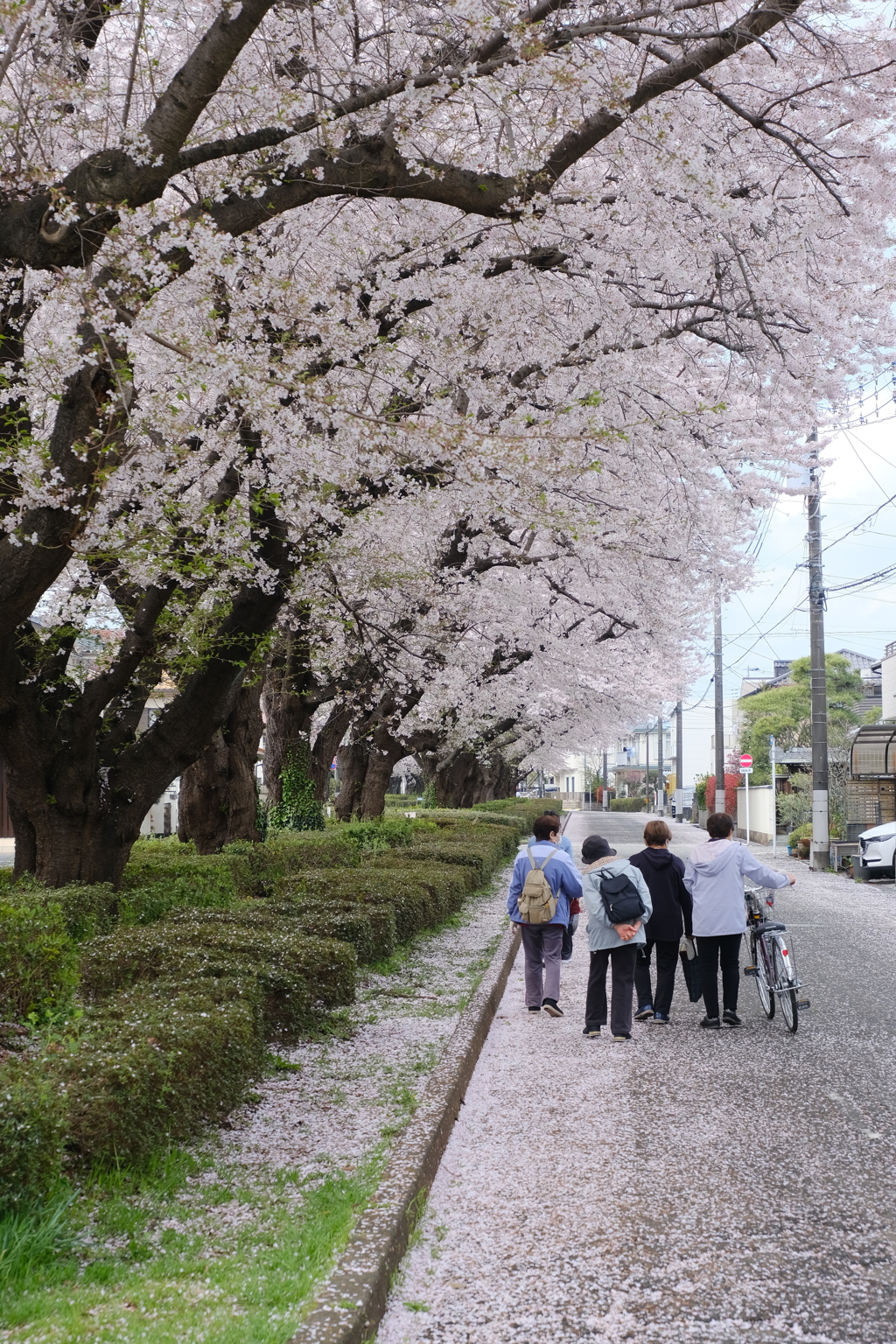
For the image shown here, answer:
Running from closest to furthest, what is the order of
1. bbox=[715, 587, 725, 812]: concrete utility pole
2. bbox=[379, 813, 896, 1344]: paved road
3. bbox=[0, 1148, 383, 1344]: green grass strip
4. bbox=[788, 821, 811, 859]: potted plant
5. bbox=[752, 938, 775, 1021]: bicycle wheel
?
bbox=[0, 1148, 383, 1344]: green grass strip → bbox=[379, 813, 896, 1344]: paved road → bbox=[752, 938, 775, 1021]: bicycle wheel → bbox=[788, 821, 811, 859]: potted plant → bbox=[715, 587, 725, 812]: concrete utility pole

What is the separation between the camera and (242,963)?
6.01m

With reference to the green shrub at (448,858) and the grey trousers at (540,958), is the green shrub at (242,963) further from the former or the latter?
the green shrub at (448,858)

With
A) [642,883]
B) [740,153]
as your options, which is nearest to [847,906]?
[642,883]

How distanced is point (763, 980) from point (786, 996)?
1.80ft

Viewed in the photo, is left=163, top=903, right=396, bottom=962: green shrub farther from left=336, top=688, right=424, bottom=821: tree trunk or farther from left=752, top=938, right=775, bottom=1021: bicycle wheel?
left=336, top=688, right=424, bottom=821: tree trunk

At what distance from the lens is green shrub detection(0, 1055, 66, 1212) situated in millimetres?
A: 3338

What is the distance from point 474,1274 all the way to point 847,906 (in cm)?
1391

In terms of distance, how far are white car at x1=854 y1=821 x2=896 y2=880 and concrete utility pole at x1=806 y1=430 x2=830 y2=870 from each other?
6.32 ft

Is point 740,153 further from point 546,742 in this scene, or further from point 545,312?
point 546,742

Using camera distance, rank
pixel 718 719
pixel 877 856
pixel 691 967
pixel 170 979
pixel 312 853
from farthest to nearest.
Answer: pixel 718 719 < pixel 877 856 < pixel 312 853 < pixel 691 967 < pixel 170 979

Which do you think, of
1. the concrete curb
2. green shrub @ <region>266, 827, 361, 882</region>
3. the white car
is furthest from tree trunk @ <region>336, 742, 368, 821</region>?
the concrete curb

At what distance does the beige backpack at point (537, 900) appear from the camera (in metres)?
7.91

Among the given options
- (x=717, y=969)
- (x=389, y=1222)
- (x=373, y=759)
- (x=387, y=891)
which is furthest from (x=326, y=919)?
(x=373, y=759)

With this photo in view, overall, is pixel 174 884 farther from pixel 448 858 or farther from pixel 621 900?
pixel 448 858
